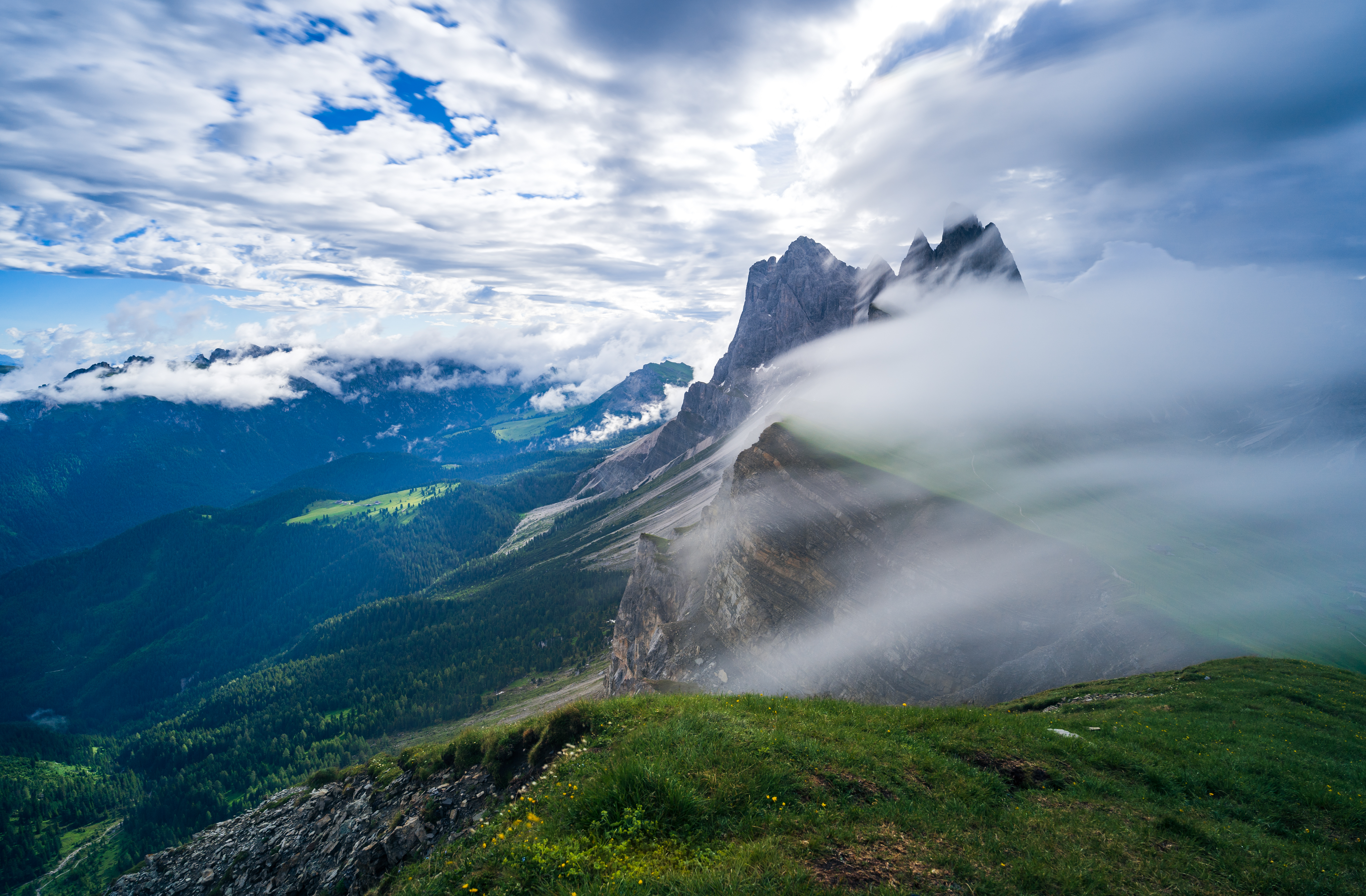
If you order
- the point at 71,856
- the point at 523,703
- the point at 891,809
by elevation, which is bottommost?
the point at 71,856

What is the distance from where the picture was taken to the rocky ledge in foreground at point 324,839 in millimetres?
15672

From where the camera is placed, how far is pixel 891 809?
9.84m

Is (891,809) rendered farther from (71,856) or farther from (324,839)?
(71,856)

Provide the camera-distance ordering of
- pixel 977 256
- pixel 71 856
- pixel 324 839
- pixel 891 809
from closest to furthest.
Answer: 1. pixel 891 809
2. pixel 324 839
3. pixel 71 856
4. pixel 977 256

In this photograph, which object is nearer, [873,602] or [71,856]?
[873,602]

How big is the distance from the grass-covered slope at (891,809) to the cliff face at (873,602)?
1378 inches

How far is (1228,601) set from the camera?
167 ft

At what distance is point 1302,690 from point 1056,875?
30.3 metres

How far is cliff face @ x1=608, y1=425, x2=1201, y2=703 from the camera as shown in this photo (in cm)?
4856

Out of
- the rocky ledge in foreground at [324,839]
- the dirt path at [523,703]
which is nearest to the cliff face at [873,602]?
the rocky ledge in foreground at [324,839]

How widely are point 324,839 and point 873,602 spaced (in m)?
52.4

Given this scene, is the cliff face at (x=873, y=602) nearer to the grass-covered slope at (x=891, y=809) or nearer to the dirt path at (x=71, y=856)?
the grass-covered slope at (x=891, y=809)

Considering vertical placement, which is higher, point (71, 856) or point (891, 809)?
point (891, 809)

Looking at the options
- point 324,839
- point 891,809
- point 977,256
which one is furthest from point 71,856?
point 977,256
